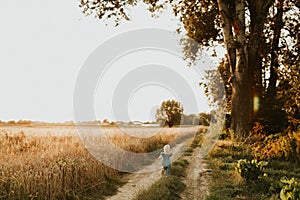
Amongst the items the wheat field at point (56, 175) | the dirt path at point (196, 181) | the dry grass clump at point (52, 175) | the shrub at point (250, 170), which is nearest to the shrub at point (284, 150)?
the dirt path at point (196, 181)

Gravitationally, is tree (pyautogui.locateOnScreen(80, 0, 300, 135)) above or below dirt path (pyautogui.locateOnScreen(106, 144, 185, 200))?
above

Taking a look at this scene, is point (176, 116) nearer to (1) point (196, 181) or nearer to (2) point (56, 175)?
(1) point (196, 181)

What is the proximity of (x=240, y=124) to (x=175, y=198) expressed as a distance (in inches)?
471

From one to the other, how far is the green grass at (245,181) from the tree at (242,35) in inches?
194

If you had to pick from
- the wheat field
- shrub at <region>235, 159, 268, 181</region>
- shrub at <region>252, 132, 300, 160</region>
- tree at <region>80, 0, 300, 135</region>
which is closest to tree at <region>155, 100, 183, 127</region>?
tree at <region>80, 0, 300, 135</region>

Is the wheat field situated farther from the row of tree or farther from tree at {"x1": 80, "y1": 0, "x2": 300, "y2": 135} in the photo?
the row of tree

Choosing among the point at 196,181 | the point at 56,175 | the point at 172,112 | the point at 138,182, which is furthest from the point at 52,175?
the point at 172,112

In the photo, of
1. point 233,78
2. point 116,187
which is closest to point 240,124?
point 233,78

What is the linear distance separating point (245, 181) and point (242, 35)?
11.3 m

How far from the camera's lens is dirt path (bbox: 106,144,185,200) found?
982 cm

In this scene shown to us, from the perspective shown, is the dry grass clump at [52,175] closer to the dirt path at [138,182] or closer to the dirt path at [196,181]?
the dirt path at [138,182]

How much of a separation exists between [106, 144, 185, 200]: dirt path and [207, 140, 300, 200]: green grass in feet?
6.61

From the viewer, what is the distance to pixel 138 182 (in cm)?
1161

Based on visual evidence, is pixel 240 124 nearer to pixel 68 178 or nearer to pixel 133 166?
pixel 133 166
